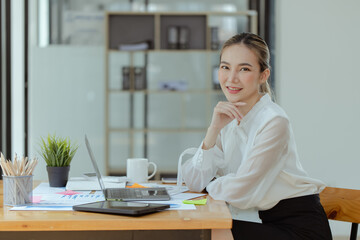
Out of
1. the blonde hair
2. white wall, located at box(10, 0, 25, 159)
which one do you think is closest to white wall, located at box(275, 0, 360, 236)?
the blonde hair

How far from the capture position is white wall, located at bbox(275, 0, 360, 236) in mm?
3734

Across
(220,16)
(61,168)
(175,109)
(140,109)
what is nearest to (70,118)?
(140,109)

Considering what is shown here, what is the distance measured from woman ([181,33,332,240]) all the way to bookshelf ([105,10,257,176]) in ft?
8.89

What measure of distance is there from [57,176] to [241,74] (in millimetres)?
833

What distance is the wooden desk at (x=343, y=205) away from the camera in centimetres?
176

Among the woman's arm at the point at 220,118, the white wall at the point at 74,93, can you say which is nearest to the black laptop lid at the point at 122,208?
the woman's arm at the point at 220,118

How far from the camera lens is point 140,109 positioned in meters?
4.95

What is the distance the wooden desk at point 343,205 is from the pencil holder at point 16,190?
107cm

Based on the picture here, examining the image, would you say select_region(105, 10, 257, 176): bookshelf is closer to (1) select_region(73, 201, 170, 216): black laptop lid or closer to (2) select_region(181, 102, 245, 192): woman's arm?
(2) select_region(181, 102, 245, 192): woman's arm

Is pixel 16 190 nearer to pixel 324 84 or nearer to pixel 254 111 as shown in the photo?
pixel 254 111

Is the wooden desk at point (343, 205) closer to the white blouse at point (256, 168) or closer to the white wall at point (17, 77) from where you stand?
the white blouse at point (256, 168)

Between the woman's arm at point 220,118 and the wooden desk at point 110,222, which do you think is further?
the woman's arm at point 220,118

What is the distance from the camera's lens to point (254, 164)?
1.73 meters

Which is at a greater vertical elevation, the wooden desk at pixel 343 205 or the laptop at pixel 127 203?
the laptop at pixel 127 203
